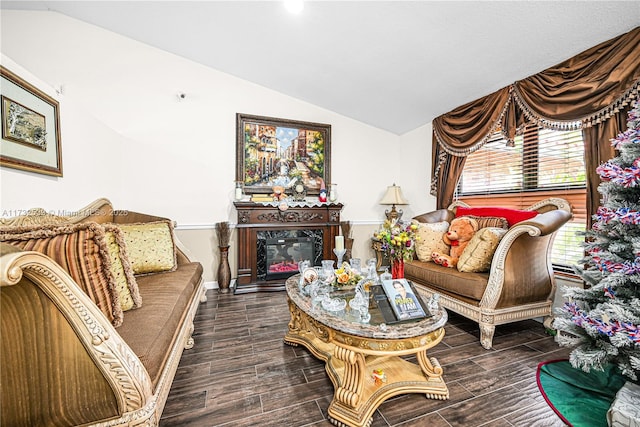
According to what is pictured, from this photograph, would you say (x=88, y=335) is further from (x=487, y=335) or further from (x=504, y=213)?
(x=504, y=213)

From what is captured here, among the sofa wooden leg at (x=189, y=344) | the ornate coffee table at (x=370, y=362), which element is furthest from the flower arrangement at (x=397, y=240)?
the sofa wooden leg at (x=189, y=344)

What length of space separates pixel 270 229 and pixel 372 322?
246 centimetres

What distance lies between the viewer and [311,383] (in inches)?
65.4

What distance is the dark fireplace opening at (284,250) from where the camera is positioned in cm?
366

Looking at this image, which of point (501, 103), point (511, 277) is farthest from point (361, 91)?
point (511, 277)

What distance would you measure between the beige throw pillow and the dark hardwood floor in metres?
0.57

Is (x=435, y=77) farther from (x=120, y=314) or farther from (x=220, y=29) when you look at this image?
(x=120, y=314)

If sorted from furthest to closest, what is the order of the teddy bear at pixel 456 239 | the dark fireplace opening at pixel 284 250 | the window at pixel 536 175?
the dark fireplace opening at pixel 284 250, the teddy bear at pixel 456 239, the window at pixel 536 175

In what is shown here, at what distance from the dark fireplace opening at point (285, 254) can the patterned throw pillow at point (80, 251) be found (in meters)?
2.47

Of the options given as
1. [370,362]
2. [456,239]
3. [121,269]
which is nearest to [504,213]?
[456,239]

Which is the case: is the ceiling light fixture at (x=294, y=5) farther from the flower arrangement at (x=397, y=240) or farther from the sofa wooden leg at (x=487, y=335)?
the sofa wooden leg at (x=487, y=335)

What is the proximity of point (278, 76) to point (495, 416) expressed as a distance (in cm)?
392

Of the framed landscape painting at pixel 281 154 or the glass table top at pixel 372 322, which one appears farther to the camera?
the framed landscape painting at pixel 281 154

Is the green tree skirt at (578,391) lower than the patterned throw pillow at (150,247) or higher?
lower
